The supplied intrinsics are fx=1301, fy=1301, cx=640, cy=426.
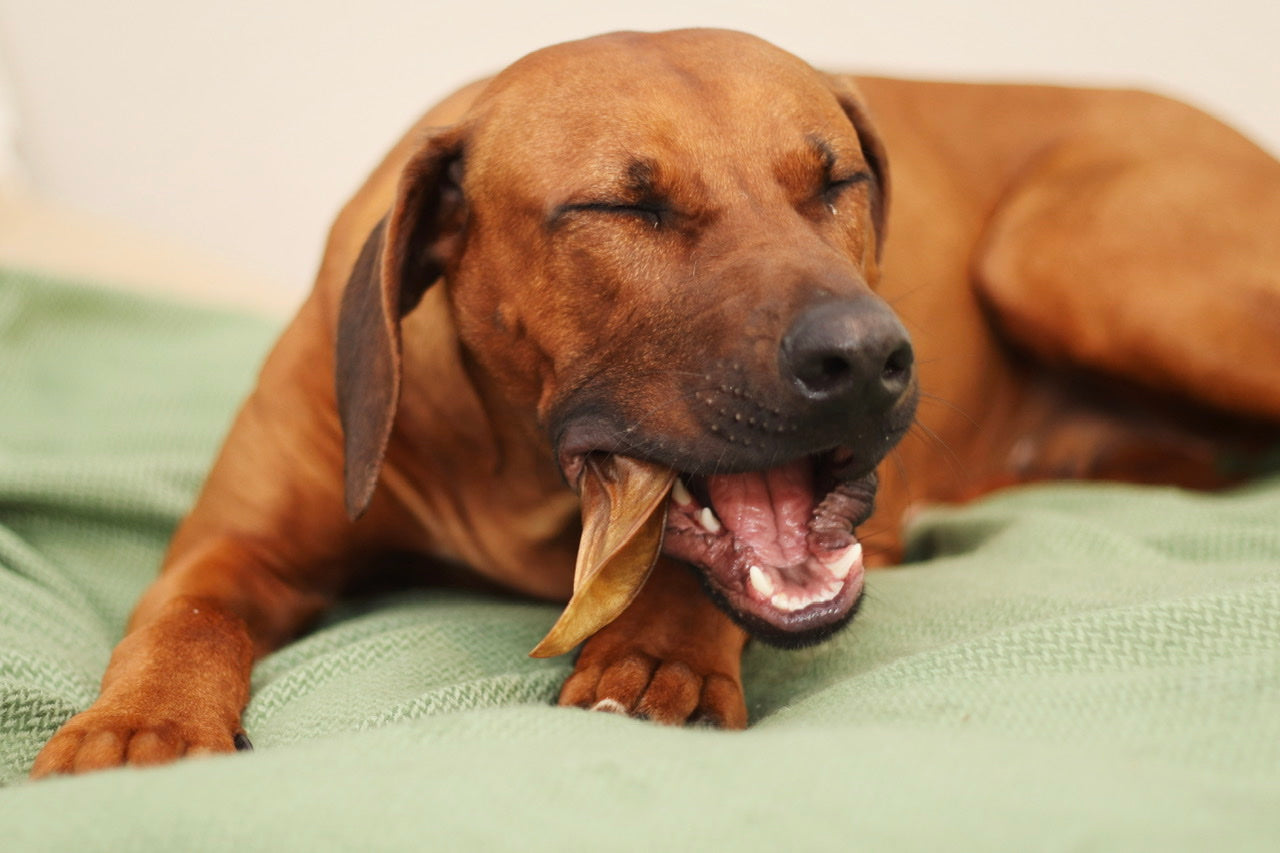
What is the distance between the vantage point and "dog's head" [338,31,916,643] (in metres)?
1.53

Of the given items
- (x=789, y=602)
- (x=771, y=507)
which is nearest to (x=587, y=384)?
(x=771, y=507)

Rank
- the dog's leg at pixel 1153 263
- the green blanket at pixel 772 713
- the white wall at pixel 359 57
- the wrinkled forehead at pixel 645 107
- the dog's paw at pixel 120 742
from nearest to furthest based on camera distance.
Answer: the green blanket at pixel 772 713
the dog's paw at pixel 120 742
the wrinkled forehead at pixel 645 107
the dog's leg at pixel 1153 263
the white wall at pixel 359 57

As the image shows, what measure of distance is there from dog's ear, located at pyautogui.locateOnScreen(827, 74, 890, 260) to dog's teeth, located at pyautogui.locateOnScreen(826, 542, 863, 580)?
75 centimetres

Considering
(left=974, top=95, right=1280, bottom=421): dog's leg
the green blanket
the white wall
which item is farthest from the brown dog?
the white wall

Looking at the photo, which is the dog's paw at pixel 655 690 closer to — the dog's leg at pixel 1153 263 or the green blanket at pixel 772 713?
the green blanket at pixel 772 713

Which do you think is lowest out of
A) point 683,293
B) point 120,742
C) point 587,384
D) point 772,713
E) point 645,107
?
point 772,713

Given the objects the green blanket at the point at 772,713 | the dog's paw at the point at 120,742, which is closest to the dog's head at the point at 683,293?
the green blanket at the point at 772,713

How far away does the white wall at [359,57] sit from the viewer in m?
4.41

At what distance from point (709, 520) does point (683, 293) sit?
30 cm

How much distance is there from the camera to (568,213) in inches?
69.8

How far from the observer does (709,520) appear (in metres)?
1.69

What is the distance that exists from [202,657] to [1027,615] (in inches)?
42.5

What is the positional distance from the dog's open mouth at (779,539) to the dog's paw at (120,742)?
0.62 m

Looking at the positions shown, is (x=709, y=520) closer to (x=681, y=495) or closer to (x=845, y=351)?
(x=681, y=495)
